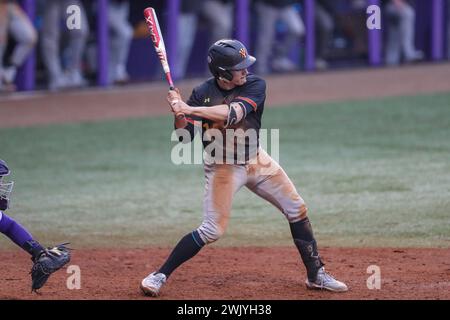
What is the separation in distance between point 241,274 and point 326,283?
2.52 ft

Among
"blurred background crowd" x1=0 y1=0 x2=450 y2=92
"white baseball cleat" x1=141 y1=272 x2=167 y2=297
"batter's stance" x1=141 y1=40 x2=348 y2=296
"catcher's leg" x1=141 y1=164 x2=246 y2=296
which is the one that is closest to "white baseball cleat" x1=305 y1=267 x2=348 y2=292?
"batter's stance" x1=141 y1=40 x2=348 y2=296

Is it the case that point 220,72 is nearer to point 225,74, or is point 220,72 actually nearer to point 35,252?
point 225,74

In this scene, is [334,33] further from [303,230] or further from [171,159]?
[303,230]

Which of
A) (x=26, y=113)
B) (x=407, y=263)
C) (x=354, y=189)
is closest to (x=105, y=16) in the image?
(x=26, y=113)

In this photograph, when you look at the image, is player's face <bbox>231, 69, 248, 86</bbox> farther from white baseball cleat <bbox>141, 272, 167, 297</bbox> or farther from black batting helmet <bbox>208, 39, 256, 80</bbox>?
white baseball cleat <bbox>141, 272, 167, 297</bbox>

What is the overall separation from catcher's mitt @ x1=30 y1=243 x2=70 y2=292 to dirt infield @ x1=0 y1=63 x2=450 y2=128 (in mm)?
6988

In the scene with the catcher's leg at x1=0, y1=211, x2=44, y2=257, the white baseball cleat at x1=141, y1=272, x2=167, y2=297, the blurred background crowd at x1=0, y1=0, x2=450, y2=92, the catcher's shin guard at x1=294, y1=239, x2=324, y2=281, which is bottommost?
the white baseball cleat at x1=141, y1=272, x2=167, y2=297

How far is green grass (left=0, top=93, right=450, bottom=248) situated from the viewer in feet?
25.6

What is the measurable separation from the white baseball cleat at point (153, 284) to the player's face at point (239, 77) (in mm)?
1232

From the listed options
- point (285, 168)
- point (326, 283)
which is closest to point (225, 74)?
point (326, 283)

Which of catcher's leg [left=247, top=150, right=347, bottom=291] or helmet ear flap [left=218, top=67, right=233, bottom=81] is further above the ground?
helmet ear flap [left=218, top=67, right=233, bottom=81]

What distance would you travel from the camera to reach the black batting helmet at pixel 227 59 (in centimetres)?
571

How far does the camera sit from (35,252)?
19.3 feet

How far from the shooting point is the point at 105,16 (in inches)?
588
